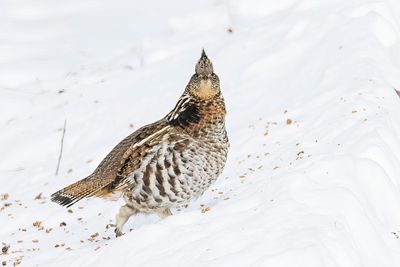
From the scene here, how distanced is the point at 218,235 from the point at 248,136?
326 cm

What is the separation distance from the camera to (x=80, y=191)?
6.56 m

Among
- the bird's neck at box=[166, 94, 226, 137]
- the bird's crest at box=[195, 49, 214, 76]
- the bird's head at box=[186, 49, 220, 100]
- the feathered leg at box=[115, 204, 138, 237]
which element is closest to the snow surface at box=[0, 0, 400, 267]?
the feathered leg at box=[115, 204, 138, 237]

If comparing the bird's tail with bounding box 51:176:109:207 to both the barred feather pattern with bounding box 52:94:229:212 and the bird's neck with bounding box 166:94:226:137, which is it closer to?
the barred feather pattern with bounding box 52:94:229:212

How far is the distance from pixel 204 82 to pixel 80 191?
4.02ft

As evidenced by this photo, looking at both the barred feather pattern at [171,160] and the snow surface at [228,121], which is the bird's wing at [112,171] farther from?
the snow surface at [228,121]

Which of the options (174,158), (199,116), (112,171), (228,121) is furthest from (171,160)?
Answer: (228,121)

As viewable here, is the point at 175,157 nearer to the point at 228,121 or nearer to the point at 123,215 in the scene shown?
the point at 123,215

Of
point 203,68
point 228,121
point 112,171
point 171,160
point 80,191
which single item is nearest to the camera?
point 171,160

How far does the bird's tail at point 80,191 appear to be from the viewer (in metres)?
6.50

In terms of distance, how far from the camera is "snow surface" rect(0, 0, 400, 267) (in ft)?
17.2

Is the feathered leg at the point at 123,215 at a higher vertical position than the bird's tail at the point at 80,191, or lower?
lower

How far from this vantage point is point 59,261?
5.79 metres

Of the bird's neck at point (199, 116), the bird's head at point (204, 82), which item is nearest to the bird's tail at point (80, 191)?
the bird's neck at point (199, 116)

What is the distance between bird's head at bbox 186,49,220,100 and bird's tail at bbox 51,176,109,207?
0.93m
